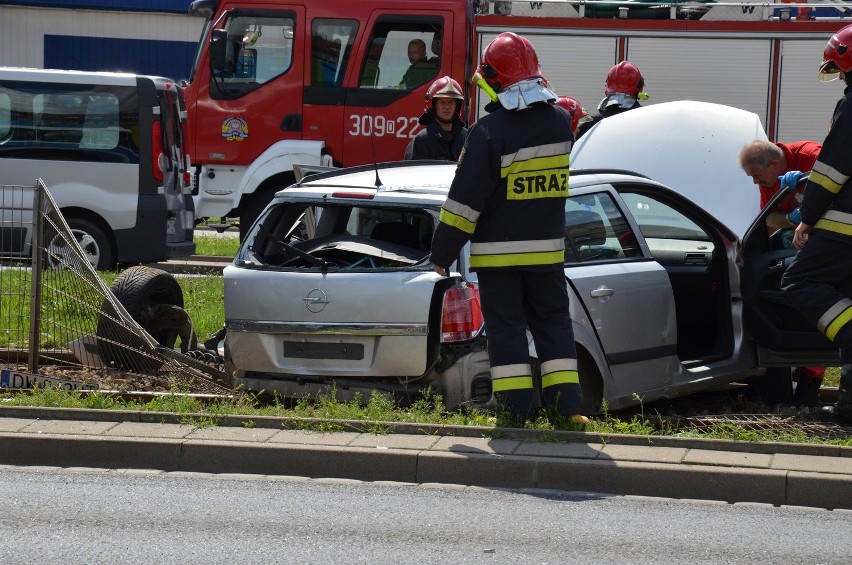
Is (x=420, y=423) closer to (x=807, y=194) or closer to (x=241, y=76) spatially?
(x=807, y=194)

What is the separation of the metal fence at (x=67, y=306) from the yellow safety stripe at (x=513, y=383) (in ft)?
6.25

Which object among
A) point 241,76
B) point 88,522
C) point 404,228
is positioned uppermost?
point 241,76

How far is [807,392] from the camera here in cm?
781

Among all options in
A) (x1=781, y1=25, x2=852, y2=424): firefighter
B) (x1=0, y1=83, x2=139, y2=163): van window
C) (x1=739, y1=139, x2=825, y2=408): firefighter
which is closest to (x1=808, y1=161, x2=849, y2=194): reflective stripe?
(x1=781, y1=25, x2=852, y2=424): firefighter

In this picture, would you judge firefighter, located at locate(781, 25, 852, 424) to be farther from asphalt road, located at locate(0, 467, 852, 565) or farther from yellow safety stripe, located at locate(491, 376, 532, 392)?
yellow safety stripe, located at locate(491, 376, 532, 392)

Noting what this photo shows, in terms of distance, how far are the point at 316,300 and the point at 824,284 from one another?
103 inches

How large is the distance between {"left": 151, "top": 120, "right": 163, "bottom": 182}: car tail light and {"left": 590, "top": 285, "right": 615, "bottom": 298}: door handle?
25.2ft

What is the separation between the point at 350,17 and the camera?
1430 centimetres

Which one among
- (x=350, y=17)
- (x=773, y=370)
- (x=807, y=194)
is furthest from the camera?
(x=350, y=17)

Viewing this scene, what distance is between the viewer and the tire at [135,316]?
7691mm

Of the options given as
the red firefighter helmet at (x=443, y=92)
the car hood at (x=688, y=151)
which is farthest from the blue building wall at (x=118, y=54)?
the car hood at (x=688, y=151)

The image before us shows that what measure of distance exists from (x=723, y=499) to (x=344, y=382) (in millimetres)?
2068

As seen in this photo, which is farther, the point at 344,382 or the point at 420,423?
the point at 344,382

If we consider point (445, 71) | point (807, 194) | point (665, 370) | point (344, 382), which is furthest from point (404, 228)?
point (445, 71)
